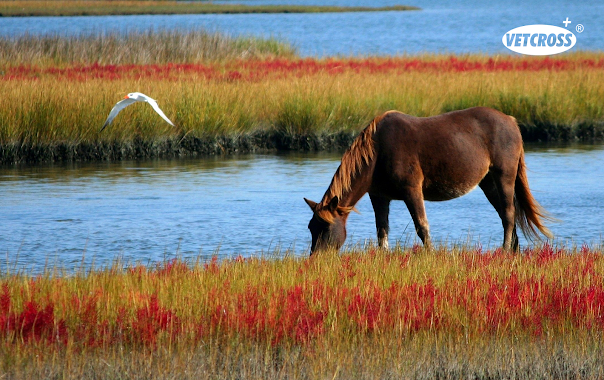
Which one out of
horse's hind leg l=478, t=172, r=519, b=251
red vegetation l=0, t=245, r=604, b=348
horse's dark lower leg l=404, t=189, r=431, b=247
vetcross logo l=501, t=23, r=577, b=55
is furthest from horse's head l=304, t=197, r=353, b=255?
vetcross logo l=501, t=23, r=577, b=55

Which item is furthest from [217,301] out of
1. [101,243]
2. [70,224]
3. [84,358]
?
[70,224]

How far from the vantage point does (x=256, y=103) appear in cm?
1684

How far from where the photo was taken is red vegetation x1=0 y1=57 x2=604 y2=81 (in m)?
19.5

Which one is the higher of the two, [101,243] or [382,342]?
[382,342]

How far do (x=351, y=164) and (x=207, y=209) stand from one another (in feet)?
14.7

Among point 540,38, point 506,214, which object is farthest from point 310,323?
point 540,38

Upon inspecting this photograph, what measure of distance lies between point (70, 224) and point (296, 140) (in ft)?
23.0

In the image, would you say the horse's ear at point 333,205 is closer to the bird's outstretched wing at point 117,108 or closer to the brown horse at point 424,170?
the brown horse at point 424,170

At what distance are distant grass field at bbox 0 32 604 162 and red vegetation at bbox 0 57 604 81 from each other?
72 millimetres

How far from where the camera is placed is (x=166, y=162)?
1541 centimetres

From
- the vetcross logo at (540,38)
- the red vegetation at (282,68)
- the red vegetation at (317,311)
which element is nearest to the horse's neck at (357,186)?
the red vegetation at (317,311)

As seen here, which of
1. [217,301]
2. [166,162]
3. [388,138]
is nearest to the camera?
[217,301]

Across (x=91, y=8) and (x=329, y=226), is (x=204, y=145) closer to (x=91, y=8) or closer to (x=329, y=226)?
(x=329, y=226)

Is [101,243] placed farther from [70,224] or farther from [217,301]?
[217,301]
